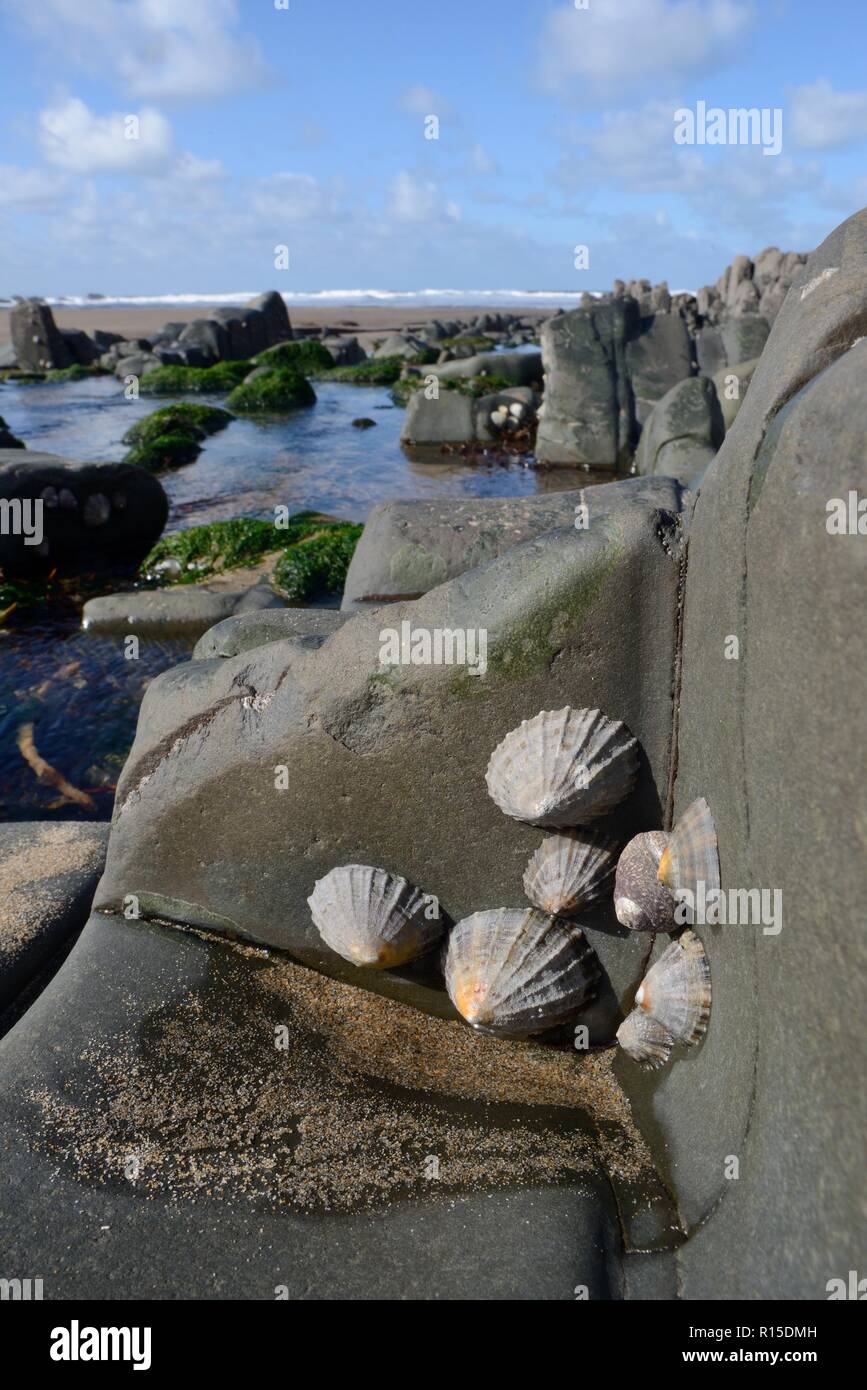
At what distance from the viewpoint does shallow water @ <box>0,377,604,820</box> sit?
6.27 metres

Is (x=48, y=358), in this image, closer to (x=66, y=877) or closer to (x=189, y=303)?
(x=66, y=877)

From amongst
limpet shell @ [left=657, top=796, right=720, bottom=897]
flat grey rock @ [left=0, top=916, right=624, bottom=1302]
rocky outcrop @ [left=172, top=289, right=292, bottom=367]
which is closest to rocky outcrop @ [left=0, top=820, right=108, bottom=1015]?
flat grey rock @ [left=0, top=916, right=624, bottom=1302]

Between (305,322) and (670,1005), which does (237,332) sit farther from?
(670,1005)

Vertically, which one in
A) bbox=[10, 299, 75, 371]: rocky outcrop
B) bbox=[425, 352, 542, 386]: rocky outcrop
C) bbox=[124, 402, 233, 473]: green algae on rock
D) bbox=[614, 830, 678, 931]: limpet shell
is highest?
bbox=[10, 299, 75, 371]: rocky outcrop

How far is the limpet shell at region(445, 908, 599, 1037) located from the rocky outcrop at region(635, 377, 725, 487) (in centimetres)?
931

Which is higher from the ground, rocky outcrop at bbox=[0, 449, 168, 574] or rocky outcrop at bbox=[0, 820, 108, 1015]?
rocky outcrop at bbox=[0, 449, 168, 574]

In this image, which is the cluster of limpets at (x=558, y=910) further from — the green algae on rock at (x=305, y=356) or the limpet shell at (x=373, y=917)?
the green algae on rock at (x=305, y=356)

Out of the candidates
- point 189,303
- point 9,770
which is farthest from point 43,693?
point 189,303

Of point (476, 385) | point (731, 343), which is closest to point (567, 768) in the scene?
point (731, 343)

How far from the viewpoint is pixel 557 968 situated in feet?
9.20

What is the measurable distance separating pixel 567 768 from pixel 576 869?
33 centimetres

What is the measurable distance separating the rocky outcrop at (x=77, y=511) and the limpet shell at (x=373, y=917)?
7630 millimetres

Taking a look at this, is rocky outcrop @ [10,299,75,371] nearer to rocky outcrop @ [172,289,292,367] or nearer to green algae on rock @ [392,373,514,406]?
rocky outcrop @ [172,289,292,367]

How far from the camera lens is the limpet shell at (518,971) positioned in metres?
2.74
